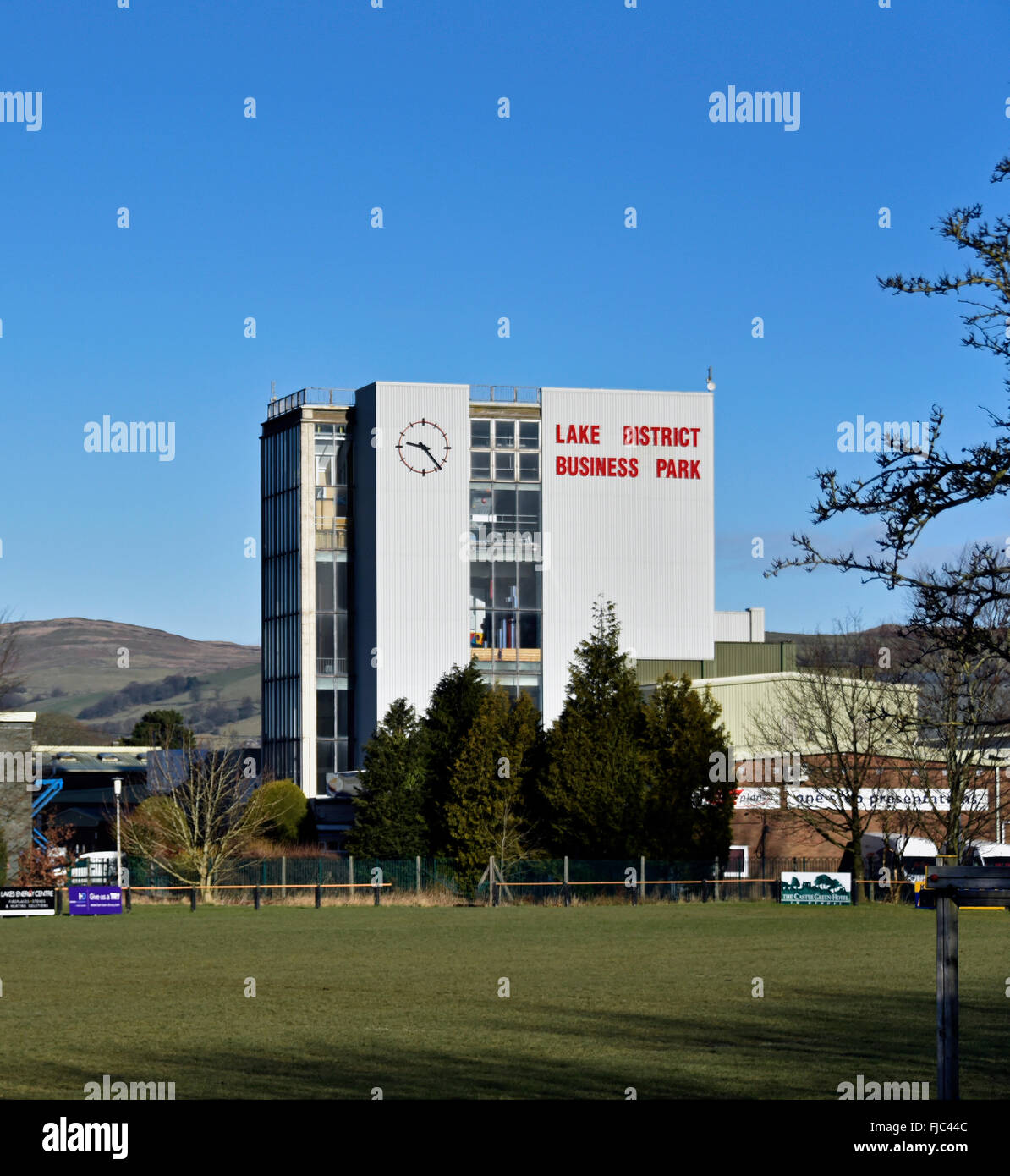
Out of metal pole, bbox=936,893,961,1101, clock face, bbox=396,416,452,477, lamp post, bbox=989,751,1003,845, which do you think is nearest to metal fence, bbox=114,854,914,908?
lamp post, bbox=989,751,1003,845

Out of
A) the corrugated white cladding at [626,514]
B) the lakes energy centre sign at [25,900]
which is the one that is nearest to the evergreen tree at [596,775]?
the lakes energy centre sign at [25,900]

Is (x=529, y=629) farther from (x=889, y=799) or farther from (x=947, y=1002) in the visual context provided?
(x=947, y=1002)

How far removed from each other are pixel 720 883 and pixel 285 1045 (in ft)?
135

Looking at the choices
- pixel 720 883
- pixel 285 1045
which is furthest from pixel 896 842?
pixel 285 1045

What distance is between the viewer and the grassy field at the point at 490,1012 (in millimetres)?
15734

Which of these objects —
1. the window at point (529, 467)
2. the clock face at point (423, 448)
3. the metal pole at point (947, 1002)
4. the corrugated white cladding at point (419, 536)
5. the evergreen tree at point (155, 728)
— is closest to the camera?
the metal pole at point (947, 1002)

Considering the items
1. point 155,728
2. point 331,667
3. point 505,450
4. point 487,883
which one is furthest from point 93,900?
point 155,728

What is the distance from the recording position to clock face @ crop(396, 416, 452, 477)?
91.8 metres

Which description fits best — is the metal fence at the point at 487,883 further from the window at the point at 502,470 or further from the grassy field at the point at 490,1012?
the window at the point at 502,470

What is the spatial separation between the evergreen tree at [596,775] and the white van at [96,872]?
51.3 ft

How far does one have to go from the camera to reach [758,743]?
75875 mm

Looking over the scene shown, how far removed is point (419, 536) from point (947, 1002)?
82.5m

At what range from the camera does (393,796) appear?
206 ft

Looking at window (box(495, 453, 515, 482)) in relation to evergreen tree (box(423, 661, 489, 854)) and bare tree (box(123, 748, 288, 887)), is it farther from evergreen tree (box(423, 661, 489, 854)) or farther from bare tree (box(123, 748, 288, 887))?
bare tree (box(123, 748, 288, 887))
